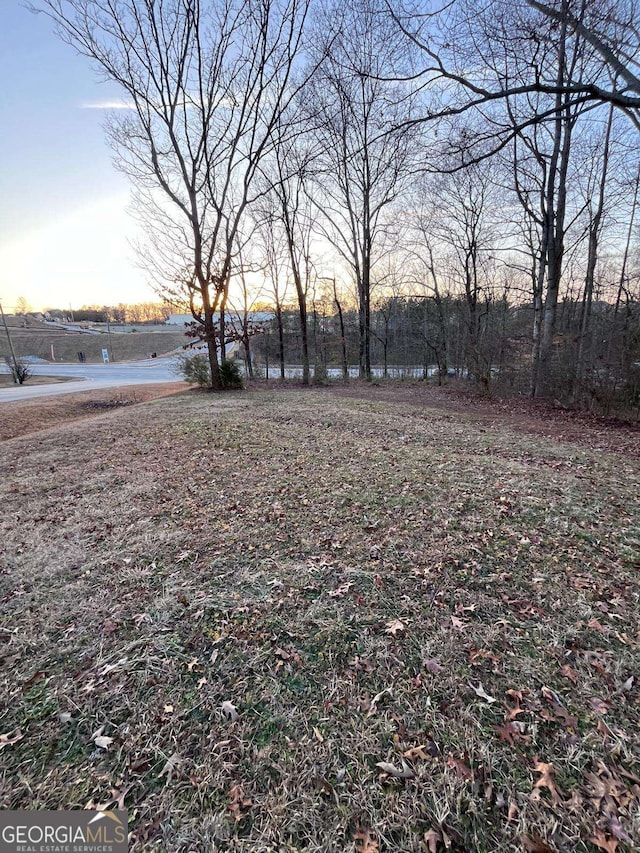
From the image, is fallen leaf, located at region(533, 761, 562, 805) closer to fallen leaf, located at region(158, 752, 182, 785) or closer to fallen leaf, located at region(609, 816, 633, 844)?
fallen leaf, located at region(609, 816, 633, 844)

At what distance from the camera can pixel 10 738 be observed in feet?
4.81

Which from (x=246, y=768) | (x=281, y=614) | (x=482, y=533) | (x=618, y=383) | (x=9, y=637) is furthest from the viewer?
(x=618, y=383)

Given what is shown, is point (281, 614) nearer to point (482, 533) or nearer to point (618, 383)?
point (482, 533)

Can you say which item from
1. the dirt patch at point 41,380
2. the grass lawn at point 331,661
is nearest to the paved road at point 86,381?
the dirt patch at point 41,380

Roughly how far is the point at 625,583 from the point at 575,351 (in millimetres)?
8479

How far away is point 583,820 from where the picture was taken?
118 cm

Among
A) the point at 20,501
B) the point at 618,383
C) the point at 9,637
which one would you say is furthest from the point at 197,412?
the point at 618,383

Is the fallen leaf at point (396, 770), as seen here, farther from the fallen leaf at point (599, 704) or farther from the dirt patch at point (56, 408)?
the dirt patch at point (56, 408)

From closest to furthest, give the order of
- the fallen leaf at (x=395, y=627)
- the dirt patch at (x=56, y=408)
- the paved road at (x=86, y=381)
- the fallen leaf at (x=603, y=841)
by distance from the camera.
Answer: the fallen leaf at (x=603, y=841), the fallen leaf at (x=395, y=627), the dirt patch at (x=56, y=408), the paved road at (x=86, y=381)

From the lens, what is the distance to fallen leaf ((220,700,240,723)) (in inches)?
61.0

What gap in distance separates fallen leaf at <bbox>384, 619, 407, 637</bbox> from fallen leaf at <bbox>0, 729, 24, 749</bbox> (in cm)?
172

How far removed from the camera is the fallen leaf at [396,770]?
133 cm

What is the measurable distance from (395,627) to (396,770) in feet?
2.28

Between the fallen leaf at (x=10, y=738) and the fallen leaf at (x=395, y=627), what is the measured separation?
1.72m
